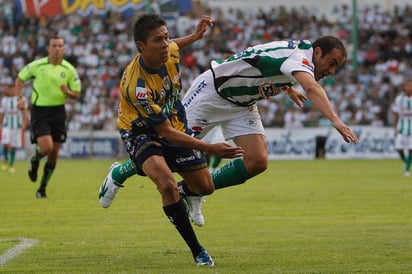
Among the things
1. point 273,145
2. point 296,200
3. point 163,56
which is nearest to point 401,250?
point 163,56

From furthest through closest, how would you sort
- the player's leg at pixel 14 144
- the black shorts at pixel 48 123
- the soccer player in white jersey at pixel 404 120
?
the player's leg at pixel 14 144, the soccer player in white jersey at pixel 404 120, the black shorts at pixel 48 123

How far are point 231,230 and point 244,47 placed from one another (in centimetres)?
3087

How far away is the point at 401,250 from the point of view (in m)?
9.42

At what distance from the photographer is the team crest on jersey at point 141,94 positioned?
8.48 m

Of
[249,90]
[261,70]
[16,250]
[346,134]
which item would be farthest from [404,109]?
[346,134]

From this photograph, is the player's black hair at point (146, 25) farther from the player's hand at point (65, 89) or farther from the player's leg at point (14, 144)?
the player's leg at point (14, 144)

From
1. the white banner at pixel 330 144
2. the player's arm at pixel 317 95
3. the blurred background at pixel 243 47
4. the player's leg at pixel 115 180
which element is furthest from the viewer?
the blurred background at pixel 243 47

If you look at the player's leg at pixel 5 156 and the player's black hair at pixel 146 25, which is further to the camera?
the player's leg at pixel 5 156

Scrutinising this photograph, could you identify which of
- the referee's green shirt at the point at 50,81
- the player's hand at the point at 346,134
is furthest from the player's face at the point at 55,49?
the player's hand at the point at 346,134

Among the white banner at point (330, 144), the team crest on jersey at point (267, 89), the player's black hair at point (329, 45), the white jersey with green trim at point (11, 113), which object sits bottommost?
the white banner at point (330, 144)

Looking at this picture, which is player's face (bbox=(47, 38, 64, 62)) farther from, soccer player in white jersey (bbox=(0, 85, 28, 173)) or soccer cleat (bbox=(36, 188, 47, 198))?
soccer player in white jersey (bbox=(0, 85, 28, 173))

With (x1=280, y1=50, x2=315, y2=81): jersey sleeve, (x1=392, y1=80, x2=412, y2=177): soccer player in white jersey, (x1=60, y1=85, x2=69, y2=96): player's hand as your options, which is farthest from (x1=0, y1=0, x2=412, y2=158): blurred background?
(x1=280, y1=50, x2=315, y2=81): jersey sleeve

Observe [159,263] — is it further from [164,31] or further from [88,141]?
[88,141]

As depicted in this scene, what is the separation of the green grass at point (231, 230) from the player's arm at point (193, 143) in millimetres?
1045
